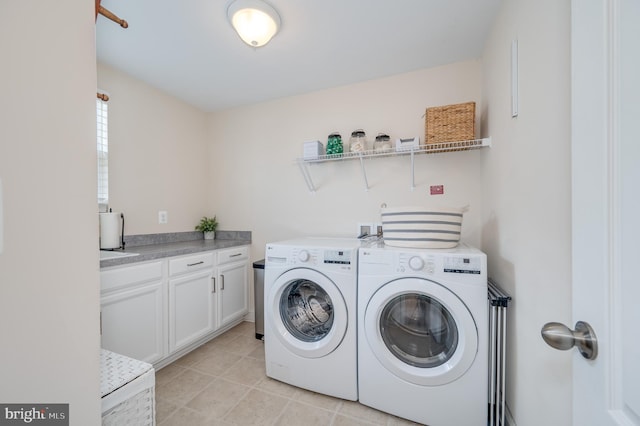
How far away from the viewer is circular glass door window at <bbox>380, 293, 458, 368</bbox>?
133 centimetres

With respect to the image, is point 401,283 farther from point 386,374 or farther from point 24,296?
point 24,296

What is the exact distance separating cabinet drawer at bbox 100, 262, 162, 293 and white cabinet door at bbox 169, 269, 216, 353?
0.15 m

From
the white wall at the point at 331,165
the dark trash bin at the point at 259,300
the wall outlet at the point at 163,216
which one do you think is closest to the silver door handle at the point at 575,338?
the white wall at the point at 331,165

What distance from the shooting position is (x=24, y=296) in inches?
21.5

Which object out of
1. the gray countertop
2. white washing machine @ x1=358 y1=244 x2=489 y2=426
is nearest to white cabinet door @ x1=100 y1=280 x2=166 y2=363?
the gray countertop

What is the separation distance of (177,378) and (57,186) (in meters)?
1.71

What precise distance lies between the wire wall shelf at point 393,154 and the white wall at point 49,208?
165 centimetres

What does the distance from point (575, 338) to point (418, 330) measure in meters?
1.02

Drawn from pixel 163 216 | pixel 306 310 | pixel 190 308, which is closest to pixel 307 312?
pixel 306 310

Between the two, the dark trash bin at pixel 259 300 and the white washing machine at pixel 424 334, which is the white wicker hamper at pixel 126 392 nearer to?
the white washing machine at pixel 424 334

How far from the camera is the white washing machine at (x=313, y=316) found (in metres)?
1.49

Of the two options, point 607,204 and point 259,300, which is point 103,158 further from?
point 607,204

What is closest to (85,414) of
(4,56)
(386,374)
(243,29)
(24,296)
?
(24,296)

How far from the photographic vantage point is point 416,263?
1303mm
